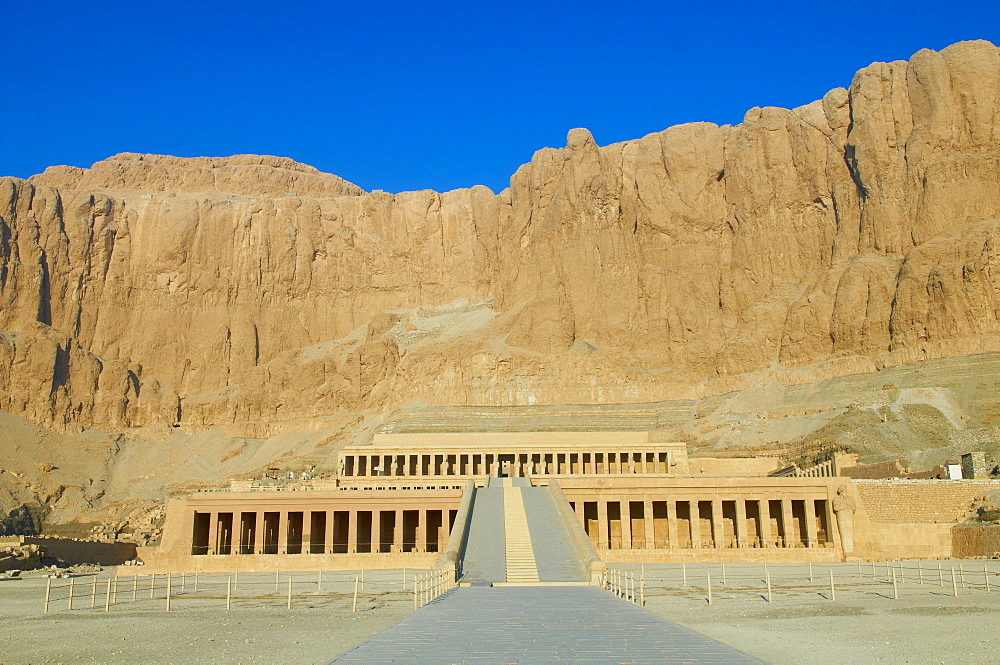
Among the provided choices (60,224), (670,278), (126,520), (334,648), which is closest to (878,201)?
(670,278)

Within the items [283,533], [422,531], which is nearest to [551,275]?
[422,531]

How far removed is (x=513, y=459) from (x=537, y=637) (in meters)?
67.6

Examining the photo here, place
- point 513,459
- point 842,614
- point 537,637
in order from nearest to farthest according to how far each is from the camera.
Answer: point 537,637, point 842,614, point 513,459

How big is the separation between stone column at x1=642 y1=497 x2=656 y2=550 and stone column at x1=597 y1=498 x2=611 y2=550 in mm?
1973

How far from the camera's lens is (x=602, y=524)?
4747 cm

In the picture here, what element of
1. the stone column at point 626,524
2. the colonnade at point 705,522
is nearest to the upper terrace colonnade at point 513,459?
the colonnade at point 705,522

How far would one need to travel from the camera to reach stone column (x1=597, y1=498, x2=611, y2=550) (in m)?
47.0

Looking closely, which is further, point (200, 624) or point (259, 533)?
point (259, 533)

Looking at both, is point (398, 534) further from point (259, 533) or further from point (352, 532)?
point (259, 533)

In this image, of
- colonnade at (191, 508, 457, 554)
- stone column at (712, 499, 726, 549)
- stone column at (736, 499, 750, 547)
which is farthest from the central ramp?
stone column at (736, 499, 750, 547)

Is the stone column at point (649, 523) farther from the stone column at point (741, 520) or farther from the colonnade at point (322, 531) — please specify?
the colonnade at point (322, 531)

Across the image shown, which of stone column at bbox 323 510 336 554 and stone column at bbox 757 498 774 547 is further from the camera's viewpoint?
stone column at bbox 757 498 774 547

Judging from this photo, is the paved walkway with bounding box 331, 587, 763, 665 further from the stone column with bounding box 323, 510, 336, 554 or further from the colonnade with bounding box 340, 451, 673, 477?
the colonnade with bounding box 340, 451, 673, 477

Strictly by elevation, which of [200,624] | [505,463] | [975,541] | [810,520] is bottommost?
[200,624]
